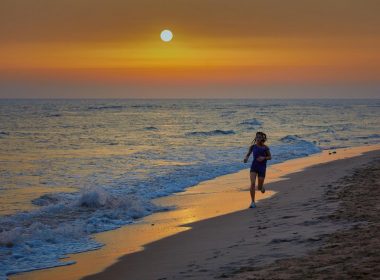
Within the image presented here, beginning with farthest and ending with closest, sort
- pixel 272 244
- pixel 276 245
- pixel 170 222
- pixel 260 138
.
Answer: pixel 260 138 → pixel 170 222 → pixel 272 244 → pixel 276 245

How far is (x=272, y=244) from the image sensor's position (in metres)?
8.65

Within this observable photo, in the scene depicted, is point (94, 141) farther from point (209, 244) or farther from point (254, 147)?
point (209, 244)

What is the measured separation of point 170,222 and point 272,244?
3997 millimetres

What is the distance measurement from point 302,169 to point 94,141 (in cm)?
1951

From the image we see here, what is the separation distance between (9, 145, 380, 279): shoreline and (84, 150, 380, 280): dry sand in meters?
0.24

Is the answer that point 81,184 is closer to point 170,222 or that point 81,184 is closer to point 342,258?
point 170,222

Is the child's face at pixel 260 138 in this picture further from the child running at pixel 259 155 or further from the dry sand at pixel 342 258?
the dry sand at pixel 342 258

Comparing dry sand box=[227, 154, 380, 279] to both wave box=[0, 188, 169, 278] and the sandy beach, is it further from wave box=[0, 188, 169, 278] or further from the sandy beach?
wave box=[0, 188, 169, 278]

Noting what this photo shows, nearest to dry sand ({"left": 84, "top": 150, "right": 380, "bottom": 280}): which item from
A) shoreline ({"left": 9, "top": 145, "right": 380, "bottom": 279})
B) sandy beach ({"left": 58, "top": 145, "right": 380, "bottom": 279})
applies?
sandy beach ({"left": 58, "top": 145, "right": 380, "bottom": 279})

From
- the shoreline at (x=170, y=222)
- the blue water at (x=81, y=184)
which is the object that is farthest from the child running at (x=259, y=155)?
the blue water at (x=81, y=184)

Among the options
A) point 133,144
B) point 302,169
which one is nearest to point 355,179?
point 302,169

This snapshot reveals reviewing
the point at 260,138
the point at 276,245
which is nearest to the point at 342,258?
the point at 276,245

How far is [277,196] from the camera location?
14.8 metres

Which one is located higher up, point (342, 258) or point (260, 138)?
point (260, 138)
